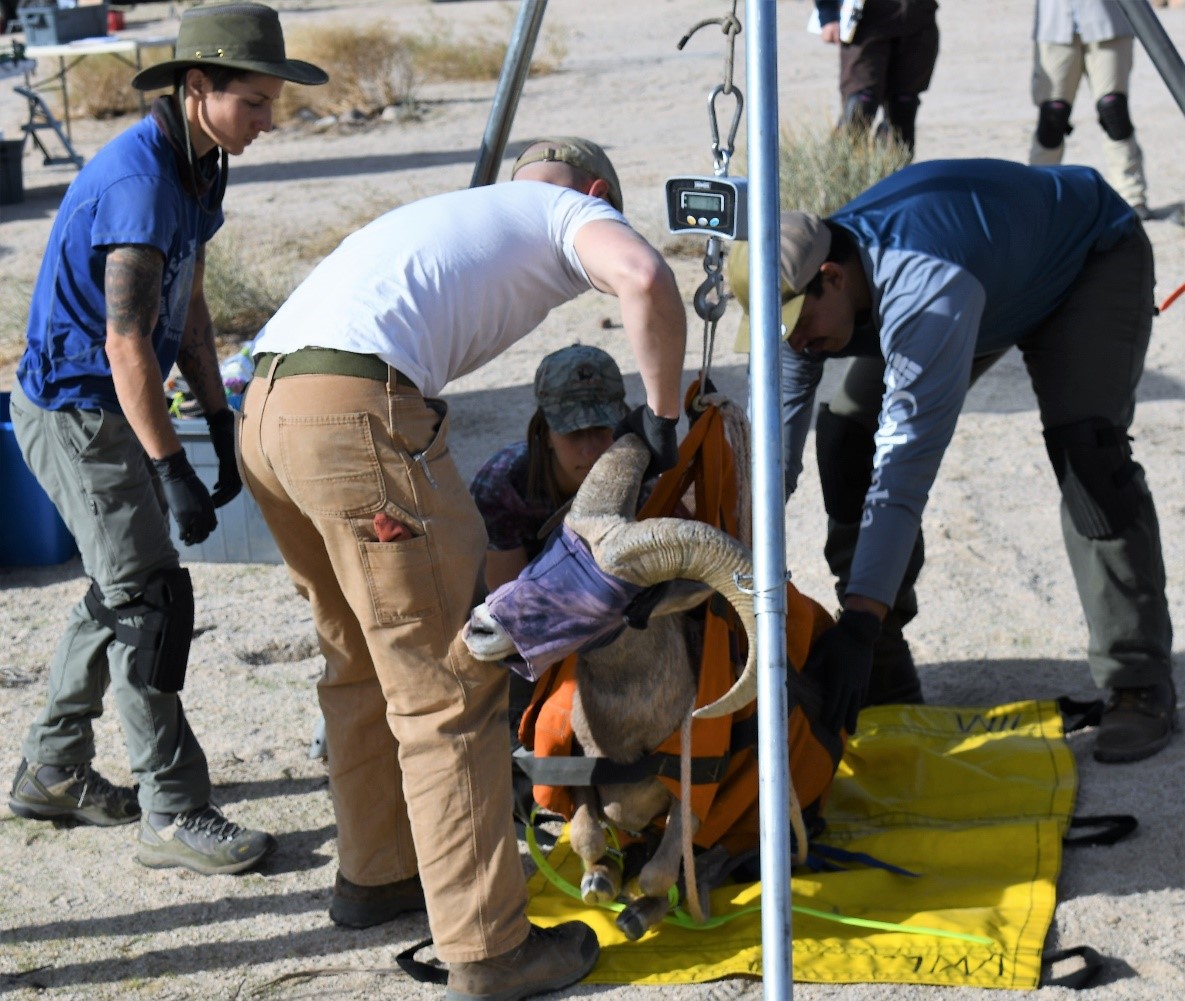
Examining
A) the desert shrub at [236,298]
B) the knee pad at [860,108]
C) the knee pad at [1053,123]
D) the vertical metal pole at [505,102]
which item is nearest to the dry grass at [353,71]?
the knee pad at [860,108]

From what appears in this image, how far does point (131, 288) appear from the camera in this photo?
11.2 ft

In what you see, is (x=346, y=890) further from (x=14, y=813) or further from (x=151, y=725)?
(x=14, y=813)

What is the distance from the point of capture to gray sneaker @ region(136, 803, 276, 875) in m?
3.91

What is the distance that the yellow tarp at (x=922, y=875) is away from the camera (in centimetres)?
338

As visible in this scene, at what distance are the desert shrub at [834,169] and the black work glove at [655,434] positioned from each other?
243 inches

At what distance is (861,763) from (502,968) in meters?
1.34

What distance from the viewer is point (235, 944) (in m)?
3.63

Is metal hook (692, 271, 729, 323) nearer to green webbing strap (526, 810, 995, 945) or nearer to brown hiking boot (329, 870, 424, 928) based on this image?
green webbing strap (526, 810, 995, 945)

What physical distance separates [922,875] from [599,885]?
2.64ft

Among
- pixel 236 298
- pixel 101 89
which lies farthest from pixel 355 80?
pixel 236 298

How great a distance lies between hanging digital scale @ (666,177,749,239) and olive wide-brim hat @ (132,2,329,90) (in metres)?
1.17

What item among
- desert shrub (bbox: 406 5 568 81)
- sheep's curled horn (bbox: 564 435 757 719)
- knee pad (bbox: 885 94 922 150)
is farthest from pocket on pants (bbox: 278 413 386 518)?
desert shrub (bbox: 406 5 568 81)

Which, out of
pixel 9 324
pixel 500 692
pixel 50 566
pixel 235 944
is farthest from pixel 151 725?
pixel 9 324

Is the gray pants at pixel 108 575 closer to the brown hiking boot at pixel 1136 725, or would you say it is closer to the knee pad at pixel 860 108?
the brown hiking boot at pixel 1136 725
